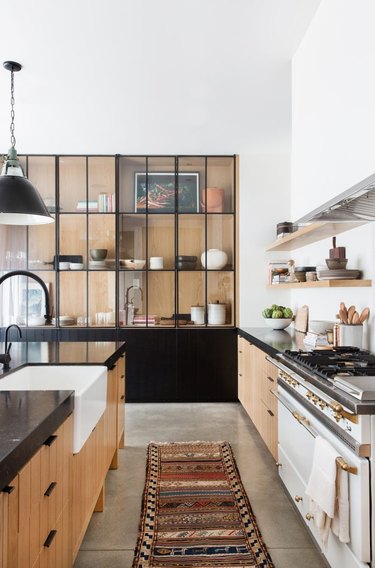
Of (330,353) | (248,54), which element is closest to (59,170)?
(248,54)

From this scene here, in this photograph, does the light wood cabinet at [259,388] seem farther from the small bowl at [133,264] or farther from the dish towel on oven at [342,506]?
the small bowl at [133,264]

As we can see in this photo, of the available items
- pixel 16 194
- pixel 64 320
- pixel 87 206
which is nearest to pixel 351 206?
pixel 16 194

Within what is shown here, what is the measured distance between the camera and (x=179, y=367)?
16.6 feet

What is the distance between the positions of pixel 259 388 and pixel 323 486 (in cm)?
187

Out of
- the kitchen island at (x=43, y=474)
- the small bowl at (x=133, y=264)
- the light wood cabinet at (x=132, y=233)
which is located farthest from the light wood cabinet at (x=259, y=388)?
the small bowl at (x=133, y=264)

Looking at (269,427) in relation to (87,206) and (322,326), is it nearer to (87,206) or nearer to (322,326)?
(322,326)

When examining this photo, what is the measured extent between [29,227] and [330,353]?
398cm

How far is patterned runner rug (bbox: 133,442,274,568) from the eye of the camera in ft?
6.91

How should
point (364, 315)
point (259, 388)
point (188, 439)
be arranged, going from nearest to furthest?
point (364, 315) → point (259, 388) → point (188, 439)

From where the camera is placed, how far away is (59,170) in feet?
17.2

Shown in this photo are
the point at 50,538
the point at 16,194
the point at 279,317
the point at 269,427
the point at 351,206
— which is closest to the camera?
the point at 50,538

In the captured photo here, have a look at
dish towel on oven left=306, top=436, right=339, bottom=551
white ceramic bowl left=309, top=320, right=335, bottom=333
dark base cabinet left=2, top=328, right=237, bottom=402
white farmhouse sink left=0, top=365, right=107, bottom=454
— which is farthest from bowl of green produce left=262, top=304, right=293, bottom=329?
dish towel on oven left=306, top=436, right=339, bottom=551

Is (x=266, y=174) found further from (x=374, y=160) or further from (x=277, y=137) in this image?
(x=374, y=160)

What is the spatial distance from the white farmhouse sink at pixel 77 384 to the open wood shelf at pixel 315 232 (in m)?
1.66
